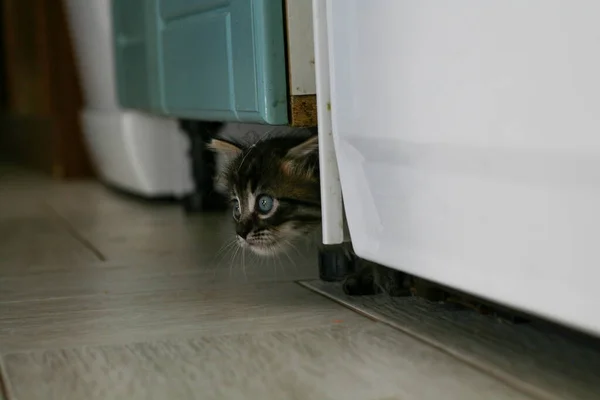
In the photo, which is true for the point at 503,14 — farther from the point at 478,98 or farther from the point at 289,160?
the point at 289,160

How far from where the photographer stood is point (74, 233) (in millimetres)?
2199

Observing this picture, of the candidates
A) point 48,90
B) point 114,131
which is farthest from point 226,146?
point 48,90

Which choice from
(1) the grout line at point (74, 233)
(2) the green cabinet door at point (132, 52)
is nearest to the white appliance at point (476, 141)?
(1) the grout line at point (74, 233)

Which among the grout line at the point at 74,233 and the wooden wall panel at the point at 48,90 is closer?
the grout line at the point at 74,233

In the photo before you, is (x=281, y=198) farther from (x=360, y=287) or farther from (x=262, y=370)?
(x=262, y=370)

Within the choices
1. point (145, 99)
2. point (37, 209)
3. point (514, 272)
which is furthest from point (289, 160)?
point (37, 209)

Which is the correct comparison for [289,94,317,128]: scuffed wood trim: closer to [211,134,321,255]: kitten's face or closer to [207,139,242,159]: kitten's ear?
[211,134,321,255]: kitten's face

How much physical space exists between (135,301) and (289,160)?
0.32m

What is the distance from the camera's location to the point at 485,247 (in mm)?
899

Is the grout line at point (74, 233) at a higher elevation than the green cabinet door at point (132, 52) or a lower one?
lower

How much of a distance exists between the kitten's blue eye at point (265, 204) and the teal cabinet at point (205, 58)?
4.9 inches

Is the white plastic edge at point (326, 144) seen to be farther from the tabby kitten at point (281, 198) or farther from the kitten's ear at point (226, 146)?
the kitten's ear at point (226, 146)

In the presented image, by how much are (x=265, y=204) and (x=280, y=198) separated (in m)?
0.03

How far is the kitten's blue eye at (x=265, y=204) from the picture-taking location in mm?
1479
